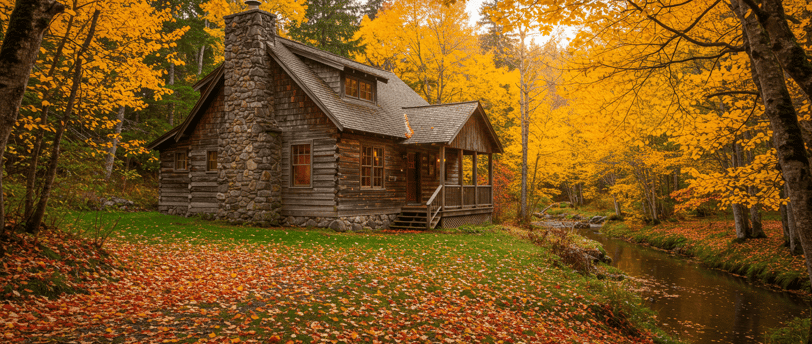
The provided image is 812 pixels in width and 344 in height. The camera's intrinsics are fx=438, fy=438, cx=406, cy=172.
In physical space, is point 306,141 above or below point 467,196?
above

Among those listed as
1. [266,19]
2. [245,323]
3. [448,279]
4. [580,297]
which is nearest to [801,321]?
[580,297]

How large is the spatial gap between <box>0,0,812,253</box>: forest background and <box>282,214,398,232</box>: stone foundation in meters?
5.49

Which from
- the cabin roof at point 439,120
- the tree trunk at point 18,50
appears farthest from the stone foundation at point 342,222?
the tree trunk at point 18,50

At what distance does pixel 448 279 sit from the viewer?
8.98 m

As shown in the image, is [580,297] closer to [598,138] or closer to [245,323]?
[598,138]

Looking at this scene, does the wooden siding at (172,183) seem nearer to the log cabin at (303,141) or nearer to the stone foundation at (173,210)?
the stone foundation at (173,210)

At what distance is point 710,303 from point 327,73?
14.5 meters

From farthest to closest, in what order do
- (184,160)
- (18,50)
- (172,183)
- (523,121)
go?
(523,121) < (172,183) < (184,160) < (18,50)

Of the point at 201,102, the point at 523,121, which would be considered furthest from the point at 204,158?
the point at 523,121

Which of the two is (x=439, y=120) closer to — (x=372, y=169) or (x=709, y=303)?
(x=372, y=169)

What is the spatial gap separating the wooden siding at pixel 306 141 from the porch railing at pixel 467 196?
508 centimetres

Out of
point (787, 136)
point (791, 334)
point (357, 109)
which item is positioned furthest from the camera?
point (357, 109)

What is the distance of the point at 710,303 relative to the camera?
36.1 feet

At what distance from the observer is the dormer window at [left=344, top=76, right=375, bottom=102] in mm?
17609
